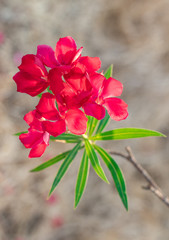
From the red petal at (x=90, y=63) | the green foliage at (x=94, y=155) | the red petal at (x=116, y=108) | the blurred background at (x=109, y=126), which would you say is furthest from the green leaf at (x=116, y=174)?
the blurred background at (x=109, y=126)

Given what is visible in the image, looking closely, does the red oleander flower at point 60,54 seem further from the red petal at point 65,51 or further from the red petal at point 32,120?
the red petal at point 32,120

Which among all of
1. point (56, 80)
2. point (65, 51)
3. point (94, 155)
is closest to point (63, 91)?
point (56, 80)

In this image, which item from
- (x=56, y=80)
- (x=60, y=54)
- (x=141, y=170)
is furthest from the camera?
(x=141, y=170)

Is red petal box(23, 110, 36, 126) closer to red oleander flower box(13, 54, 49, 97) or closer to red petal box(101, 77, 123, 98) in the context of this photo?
red oleander flower box(13, 54, 49, 97)

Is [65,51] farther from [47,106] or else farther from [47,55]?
[47,106]

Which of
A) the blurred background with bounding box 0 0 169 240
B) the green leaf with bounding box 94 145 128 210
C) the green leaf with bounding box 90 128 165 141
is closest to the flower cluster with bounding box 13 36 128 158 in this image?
the green leaf with bounding box 90 128 165 141

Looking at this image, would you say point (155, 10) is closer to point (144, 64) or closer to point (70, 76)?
point (144, 64)

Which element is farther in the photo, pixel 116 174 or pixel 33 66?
pixel 116 174

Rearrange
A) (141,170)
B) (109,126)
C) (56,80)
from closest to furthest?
(56,80) → (141,170) → (109,126)
